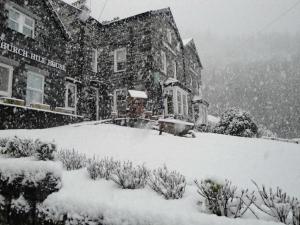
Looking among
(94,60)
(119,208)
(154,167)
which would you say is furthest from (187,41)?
(119,208)

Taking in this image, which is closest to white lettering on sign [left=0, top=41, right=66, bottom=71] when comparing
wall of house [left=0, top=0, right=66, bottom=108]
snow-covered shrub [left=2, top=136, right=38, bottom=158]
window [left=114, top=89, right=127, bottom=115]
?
wall of house [left=0, top=0, right=66, bottom=108]

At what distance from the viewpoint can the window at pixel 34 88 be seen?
14.1 metres

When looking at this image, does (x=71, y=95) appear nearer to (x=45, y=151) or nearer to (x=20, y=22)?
(x=20, y=22)

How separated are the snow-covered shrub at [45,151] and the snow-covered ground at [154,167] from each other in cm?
52

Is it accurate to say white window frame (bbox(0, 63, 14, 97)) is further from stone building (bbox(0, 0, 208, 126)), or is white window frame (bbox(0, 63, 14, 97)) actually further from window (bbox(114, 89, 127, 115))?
window (bbox(114, 89, 127, 115))

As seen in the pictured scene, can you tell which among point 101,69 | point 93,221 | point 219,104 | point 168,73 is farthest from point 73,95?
point 219,104

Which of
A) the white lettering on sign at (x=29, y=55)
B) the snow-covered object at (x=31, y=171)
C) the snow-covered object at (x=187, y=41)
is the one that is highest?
the snow-covered object at (x=187, y=41)

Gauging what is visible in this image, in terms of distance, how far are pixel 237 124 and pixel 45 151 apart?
54.5 ft

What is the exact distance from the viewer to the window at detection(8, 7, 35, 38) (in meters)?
13.8

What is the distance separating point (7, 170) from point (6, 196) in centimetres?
47

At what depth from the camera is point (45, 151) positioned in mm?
5285

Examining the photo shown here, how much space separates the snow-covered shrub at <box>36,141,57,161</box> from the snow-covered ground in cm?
52

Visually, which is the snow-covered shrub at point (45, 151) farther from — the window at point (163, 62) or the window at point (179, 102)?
the window at point (163, 62)

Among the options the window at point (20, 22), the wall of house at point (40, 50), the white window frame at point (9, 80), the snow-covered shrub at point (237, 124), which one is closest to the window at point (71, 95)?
the wall of house at point (40, 50)
